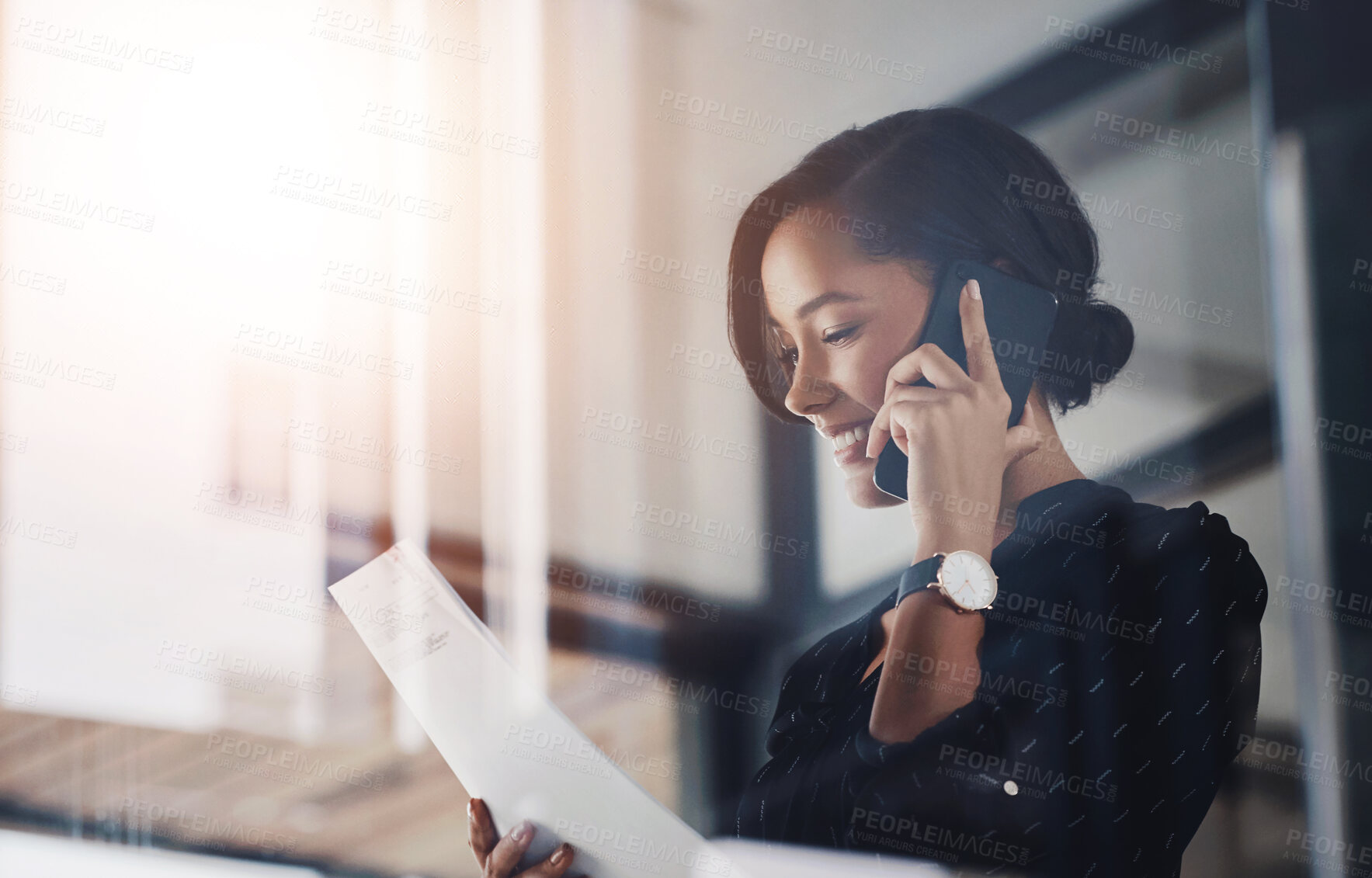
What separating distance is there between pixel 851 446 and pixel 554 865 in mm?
1031

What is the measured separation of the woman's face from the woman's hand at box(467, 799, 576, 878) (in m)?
0.94

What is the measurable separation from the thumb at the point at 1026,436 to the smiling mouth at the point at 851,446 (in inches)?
10.8

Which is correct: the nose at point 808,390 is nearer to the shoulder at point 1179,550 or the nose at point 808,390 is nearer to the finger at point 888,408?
the finger at point 888,408

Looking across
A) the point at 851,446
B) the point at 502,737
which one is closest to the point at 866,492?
the point at 851,446

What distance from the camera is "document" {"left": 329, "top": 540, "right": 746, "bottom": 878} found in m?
1.80

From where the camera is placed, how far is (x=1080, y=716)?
5.54ft

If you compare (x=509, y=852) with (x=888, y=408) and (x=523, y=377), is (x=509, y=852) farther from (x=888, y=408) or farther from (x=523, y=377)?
(x=888, y=408)

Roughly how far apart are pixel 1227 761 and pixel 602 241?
1629 mm

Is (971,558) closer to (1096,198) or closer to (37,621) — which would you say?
(1096,198)

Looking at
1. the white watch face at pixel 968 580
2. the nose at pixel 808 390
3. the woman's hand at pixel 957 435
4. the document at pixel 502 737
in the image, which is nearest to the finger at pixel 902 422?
the woman's hand at pixel 957 435

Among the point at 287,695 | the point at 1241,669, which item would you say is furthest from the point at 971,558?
the point at 287,695

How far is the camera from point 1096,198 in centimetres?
180

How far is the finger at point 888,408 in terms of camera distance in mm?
1771

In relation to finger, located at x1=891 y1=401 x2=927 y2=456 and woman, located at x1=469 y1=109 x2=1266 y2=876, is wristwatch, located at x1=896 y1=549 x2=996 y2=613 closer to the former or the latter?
woman, located at x1=469 y1=109 x2=1266 y2=876
